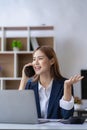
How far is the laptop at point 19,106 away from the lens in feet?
5.05

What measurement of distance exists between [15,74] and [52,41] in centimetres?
75

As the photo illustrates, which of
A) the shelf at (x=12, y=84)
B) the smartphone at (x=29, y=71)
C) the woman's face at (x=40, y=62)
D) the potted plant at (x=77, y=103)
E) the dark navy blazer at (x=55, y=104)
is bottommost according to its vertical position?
the potted plant at (x=77, y=103)

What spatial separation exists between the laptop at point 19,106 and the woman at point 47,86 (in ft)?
0.98

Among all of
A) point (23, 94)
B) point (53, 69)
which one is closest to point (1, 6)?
point (53, 69)

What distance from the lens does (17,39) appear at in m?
4.43

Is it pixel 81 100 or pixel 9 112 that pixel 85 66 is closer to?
pixel 81 100

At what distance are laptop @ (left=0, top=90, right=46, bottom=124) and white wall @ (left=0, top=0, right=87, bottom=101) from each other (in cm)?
286

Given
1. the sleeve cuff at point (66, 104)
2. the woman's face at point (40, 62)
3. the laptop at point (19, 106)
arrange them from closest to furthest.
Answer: the laptop at point (19, 106) < the sleeve cuff at point (66, 104) < the woman's face at point (40, 62)

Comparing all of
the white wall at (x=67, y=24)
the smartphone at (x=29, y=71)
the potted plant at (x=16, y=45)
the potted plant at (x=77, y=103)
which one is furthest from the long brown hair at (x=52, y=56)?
the white wall at (x=67, y=24)

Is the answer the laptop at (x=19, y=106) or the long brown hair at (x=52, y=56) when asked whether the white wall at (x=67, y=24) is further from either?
the laptop at (x=19, y=106)

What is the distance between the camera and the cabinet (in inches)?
172

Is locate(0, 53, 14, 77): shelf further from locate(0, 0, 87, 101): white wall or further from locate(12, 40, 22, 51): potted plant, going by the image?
locate(0, 0, 87, 101): white wall

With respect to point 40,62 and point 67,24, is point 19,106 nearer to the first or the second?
point 40,62

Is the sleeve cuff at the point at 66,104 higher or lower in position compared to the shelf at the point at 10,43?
lower
